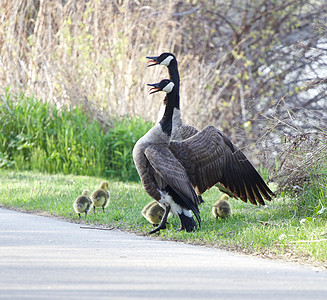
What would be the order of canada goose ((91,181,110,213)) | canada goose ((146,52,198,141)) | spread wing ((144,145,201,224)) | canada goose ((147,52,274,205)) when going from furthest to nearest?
canada goose ((91,181,110,213)), canada goose ((146,52,198,141)), canada goose ((147,52,274,205)), spread wing ((144,145,201,224))

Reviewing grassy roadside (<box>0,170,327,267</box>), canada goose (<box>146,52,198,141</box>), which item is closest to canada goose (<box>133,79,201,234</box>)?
A: grassy roadside (<box>0,170,327,267</box>)

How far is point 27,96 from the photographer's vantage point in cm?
1598

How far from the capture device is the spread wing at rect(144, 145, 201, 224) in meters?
7.54

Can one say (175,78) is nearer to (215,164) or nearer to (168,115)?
(168,115)

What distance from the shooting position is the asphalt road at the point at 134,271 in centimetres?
480

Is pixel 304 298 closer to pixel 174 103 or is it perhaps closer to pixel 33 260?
pixel 33 260

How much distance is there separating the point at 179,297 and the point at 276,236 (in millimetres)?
2646

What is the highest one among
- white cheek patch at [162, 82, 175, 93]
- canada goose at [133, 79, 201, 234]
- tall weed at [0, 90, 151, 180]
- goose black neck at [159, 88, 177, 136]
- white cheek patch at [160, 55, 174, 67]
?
white cheek patch at [160, 55, 174, 67]

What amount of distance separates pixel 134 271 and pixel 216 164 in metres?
3.04

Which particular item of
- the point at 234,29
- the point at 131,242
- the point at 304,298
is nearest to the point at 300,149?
the point at 131,242

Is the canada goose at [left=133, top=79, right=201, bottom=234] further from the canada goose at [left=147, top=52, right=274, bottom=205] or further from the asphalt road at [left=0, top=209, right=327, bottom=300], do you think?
the asphalt road at [left=0, top=209, right=327, bottom=300]

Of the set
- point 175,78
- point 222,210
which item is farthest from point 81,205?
point 175,78

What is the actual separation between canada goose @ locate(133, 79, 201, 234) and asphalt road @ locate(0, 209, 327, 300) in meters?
0.59

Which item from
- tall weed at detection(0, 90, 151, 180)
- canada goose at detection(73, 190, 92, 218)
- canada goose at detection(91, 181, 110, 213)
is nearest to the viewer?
canada goose at detection(73, 190, 92, 218)
